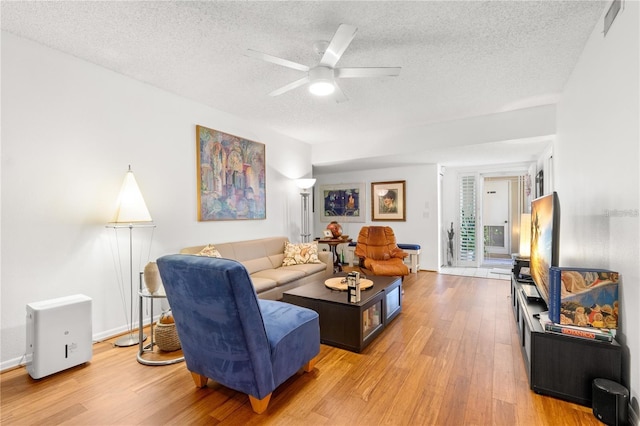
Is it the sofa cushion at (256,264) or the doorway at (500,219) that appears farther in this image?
the doorway at (500,219)

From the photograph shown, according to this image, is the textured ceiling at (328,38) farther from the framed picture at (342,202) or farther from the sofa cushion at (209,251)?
the framed picture at (342,202)

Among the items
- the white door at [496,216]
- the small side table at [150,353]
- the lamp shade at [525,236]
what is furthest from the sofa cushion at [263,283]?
the white door at [496,216]

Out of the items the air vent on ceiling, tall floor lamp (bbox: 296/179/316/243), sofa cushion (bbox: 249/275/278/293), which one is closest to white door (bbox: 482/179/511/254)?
tall floor lamp (bbox: 296/179/316/243)

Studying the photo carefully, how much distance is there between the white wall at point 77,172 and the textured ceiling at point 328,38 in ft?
0.82

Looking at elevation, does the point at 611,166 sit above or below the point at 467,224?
above

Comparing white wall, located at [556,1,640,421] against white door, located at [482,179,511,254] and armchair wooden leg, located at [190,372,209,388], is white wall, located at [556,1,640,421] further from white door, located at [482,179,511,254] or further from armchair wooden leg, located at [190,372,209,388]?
white door, located at [482,179,511,254]

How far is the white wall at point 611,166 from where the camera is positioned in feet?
5.48

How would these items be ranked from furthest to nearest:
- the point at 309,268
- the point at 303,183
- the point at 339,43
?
the point at 303,183 → the point at 309,268 → the point at 339,43

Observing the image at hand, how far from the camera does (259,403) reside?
1750 mm

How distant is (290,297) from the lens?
291 centimetres

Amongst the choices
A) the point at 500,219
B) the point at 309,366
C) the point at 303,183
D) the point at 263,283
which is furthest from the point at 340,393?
the point at 500,219

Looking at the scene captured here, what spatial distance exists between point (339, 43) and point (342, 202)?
4.99 m

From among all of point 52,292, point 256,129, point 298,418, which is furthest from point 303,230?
point 298,418

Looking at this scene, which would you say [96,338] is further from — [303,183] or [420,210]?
[420,210]
